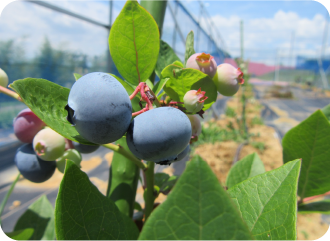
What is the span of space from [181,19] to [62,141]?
5.35 metres

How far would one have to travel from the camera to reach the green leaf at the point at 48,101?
0.75ft

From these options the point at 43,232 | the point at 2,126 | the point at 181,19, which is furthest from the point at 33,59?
the point at 181,19

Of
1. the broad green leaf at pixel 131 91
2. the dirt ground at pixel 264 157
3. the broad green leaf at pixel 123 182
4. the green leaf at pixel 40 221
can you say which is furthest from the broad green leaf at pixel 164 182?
the dirt ground at pixel 264 157

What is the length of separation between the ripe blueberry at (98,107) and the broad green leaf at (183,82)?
0.28 feet

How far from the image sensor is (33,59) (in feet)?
6.79

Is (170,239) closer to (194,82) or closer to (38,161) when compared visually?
(194,82)

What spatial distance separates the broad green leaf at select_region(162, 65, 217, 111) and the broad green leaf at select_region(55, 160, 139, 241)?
158 millimetres

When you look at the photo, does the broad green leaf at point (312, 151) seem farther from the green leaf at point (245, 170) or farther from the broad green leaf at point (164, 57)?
the broad green leaf at point (164, 57)

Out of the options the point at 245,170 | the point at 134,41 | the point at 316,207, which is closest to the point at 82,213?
the point at 134,41

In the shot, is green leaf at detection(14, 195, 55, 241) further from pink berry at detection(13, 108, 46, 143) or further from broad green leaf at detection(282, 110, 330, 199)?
broad green leaf at detection(282, 110, 330, 199)

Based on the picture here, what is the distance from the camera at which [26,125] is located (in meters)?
0.39

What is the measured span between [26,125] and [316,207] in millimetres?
627

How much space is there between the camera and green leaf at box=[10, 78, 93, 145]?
23 centimetres

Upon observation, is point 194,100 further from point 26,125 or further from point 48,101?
point 26,125
